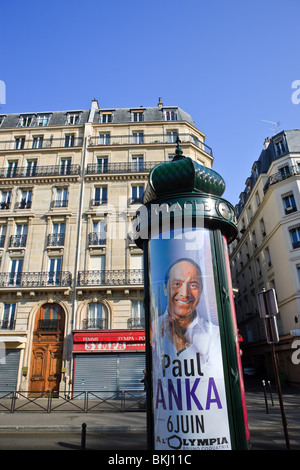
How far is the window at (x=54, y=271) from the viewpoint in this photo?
63.0ft

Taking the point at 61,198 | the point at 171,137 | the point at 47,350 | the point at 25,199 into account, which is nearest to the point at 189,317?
the point at 47,350

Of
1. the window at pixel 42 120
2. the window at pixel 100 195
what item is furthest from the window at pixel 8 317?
the window at pixel 42 120

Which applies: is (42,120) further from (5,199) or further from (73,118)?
(5,199)

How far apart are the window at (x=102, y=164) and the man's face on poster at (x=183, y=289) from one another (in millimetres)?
19166

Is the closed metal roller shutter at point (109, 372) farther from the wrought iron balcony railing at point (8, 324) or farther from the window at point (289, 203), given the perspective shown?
the window at point (289, 203)

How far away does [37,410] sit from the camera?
1254 centimetres

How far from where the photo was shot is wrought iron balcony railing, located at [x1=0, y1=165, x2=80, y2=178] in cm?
2240

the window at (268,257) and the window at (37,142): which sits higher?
the window at (37,142)

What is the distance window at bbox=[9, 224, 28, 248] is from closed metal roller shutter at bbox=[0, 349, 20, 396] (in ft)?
21.8

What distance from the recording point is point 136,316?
60.4 feet

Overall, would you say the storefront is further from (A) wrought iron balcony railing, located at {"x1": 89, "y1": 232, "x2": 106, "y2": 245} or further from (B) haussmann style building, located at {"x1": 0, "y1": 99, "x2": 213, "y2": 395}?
(A) wrought iron balcony railing, located at {"x1": 89, "y1": 232, "x2": 106, "y2": 245}

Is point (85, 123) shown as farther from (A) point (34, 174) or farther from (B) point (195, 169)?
(B) point (195, 169)

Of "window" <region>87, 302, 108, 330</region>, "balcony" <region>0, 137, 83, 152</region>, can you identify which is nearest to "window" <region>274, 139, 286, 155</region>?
"balcony" <region>0, 137, 83, 152</region>
